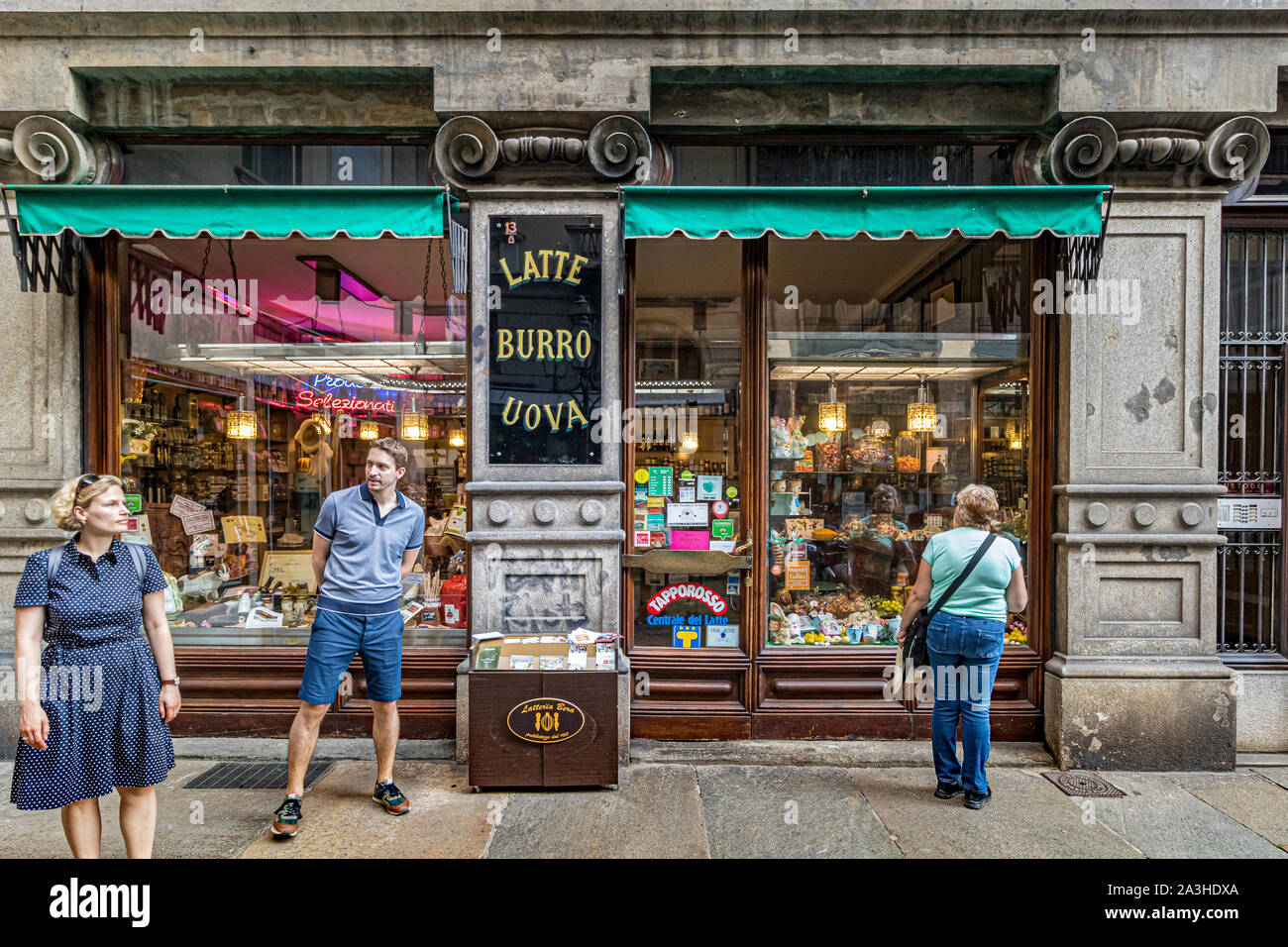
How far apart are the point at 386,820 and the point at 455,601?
1.85m

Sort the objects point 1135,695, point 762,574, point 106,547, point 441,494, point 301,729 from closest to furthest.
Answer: point 106,547, point 301,729, point 1135,695, point 762,574, point 441,494

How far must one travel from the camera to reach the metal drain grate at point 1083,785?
4668mm

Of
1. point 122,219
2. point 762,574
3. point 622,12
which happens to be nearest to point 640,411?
point 762,574

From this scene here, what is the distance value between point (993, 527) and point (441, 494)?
437 centimetres

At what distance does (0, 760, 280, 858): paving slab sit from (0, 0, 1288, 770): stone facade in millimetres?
1370

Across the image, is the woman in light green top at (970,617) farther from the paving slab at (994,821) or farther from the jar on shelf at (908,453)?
the jar on shelf at (908,453)

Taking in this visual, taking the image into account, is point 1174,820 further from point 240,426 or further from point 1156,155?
point 240,426

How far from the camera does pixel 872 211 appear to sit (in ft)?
16.0

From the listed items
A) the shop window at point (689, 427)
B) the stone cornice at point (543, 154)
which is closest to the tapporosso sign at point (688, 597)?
the shop window at point (689, 427)

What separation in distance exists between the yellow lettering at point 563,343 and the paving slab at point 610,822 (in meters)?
3.02

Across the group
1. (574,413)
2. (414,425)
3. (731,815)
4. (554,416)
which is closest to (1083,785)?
(731,815)

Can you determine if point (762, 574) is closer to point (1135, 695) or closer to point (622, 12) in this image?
point (1135, 695)

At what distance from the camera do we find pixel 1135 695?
5.06m

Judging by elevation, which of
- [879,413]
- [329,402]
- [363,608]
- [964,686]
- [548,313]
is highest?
[548,313]
